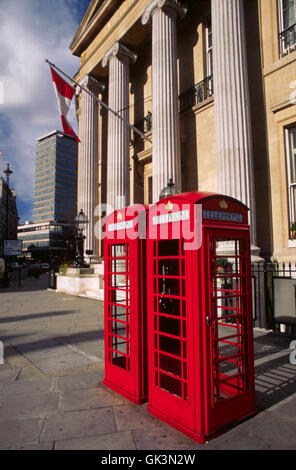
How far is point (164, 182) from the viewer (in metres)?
13.1

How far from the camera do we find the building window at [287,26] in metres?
11.0

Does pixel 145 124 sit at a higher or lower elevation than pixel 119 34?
lower

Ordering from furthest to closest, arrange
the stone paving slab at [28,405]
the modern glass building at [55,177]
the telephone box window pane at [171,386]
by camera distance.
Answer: the modern glass building at [55,177] < the telephone box window pane at [171,386] < the stone paving slab at [28,405]

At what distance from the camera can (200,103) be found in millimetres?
14273

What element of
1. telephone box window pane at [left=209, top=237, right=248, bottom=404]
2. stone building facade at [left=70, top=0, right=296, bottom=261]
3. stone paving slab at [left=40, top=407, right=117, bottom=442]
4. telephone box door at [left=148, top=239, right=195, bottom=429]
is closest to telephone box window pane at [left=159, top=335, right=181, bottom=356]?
telephone box door at [left=148, top=239, right=195, bottom=429]

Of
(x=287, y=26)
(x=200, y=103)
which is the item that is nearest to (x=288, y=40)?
(x=287, y=26)

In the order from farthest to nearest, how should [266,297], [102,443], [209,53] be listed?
[209,53] → [266,297] → [102,443]

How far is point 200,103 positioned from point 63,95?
20.0 ft

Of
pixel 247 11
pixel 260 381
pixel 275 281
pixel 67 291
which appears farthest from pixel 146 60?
pixel 260 381

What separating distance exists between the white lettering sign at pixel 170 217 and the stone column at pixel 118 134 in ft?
41.3

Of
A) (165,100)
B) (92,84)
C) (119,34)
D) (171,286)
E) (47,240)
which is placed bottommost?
(171,286)

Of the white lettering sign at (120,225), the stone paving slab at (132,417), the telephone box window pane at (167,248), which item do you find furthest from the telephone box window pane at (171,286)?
the stone paving slab at (132,417)

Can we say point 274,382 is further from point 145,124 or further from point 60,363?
point 145,124

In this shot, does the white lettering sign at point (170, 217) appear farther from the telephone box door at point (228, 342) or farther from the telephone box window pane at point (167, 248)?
the telephone box window pane at point (167, 248)
